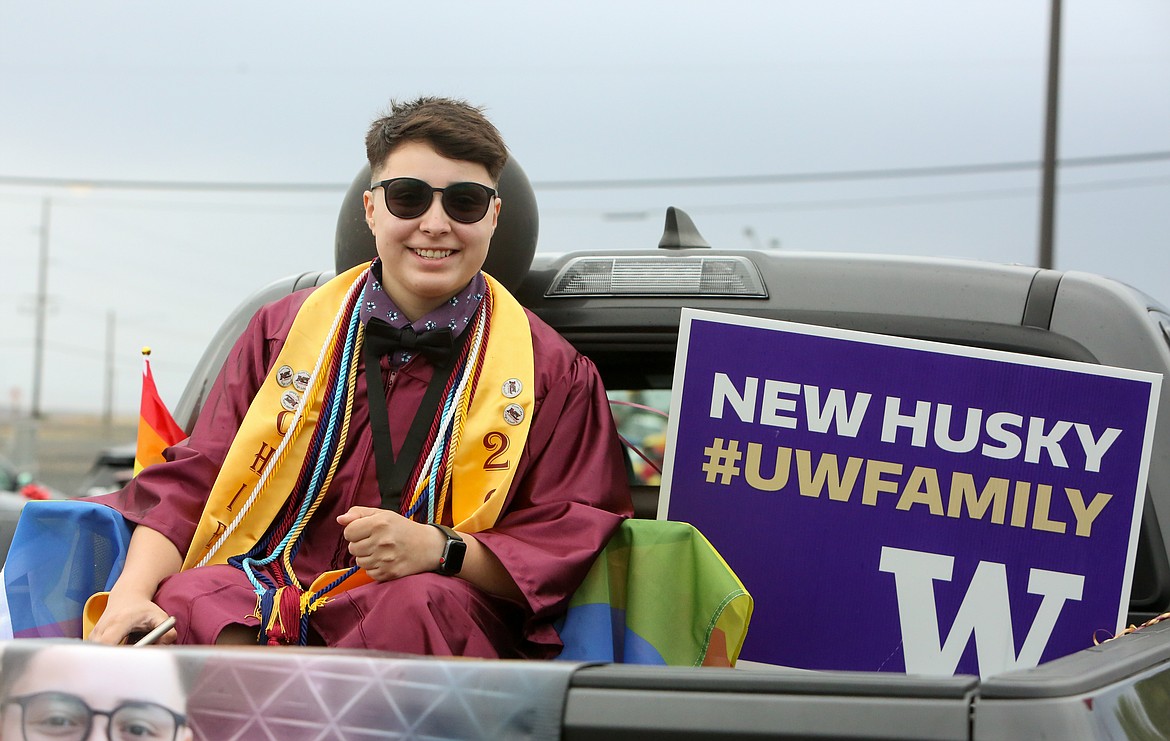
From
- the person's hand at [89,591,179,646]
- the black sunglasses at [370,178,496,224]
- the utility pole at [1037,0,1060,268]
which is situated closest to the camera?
the person's hand at [89,591,179,646]

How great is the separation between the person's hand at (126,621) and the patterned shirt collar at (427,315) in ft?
2.33

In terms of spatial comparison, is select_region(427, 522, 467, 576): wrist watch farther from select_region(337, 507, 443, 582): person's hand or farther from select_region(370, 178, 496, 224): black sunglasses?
select_region(370, 178, 496, 224): black sunglasses

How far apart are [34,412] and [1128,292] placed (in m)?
45.1

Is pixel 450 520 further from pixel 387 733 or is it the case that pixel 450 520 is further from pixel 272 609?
pixel 387 733

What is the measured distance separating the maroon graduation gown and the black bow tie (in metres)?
0.04

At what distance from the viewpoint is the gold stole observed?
2.51 metres

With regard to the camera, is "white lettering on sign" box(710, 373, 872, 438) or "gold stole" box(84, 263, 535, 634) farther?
"white lettering on sign" box(710, 373, 872, 438)

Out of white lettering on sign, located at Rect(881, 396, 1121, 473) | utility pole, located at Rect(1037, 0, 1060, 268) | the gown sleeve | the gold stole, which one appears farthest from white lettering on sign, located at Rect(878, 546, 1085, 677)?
utility pole, located at Rect(1037, 0, 1060, 268)

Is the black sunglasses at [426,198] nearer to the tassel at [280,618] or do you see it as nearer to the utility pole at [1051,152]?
the tassel at [280,618]

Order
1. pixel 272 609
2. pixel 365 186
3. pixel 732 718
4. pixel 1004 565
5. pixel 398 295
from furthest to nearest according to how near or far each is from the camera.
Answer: pixel 365 186
pixel 398 295
pixel 1004 565
pixel 272 609
pixel 732 718

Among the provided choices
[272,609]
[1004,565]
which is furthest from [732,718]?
[1004,565]

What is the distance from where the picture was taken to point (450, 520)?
8.34ft

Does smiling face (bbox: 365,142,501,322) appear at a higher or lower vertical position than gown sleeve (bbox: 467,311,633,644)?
higher

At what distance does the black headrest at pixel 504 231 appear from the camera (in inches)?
120
